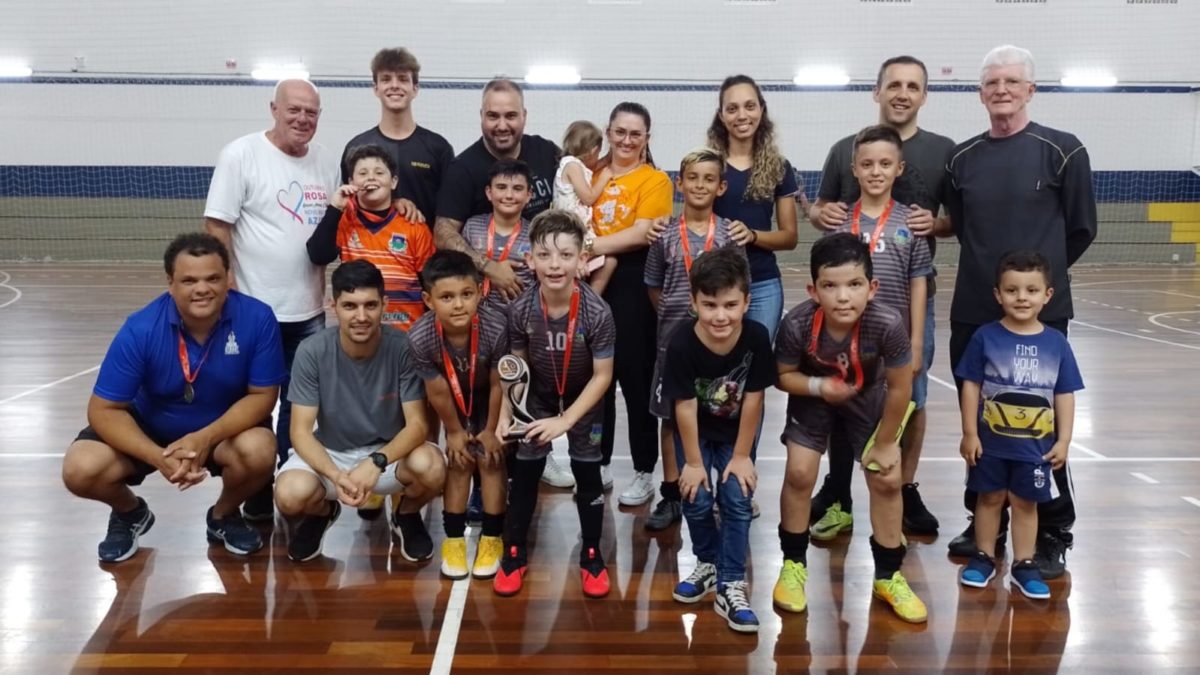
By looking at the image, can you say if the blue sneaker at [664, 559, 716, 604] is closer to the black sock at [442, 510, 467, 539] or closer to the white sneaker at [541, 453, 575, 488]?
the black sock at [442, 510, 467, 539]

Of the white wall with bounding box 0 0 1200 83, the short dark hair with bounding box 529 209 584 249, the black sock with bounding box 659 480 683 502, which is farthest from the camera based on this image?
the white wall with bounding box 0 0 1200 83

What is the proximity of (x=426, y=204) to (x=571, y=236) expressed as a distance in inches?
39.0

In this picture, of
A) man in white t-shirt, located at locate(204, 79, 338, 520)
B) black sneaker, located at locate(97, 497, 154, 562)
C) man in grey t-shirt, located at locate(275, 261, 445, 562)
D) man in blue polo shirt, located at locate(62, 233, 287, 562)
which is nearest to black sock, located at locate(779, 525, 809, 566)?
man in grey t-shirt, located at locate(275, 261, 445, 562)

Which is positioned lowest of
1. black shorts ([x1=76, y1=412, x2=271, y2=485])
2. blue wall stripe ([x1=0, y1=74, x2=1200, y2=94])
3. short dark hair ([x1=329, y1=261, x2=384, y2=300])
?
black shorts ([x1=76, y1=412, x2=271, y2=485])

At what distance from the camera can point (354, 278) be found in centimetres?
270

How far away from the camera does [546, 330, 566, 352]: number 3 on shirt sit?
2.66 m

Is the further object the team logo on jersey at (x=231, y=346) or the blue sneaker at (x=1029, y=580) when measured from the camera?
the team logo on jersey at (x=231, y=346)

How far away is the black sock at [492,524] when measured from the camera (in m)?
2.83

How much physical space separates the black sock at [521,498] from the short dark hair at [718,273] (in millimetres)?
764

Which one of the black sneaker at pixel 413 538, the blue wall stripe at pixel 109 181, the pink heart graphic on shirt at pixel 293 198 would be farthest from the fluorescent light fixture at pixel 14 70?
the black sneaker at pixel 413 538

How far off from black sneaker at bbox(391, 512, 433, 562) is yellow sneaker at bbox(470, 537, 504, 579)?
200 millimetres

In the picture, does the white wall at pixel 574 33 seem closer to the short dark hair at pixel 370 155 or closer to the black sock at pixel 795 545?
the short dark hair at pixel 370 155

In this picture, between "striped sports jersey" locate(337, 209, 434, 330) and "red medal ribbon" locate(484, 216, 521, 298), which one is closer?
"red medal ribbon" locate(484, 216, 521, 298)

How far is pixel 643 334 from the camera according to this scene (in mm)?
3162
